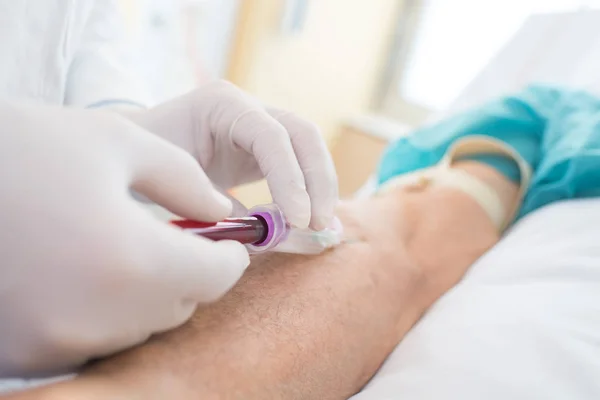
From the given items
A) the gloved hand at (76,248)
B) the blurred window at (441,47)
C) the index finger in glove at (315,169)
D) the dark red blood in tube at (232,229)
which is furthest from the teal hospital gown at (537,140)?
the blurred window at (441,47)

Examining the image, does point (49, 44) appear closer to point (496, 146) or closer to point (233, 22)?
point (496, 146)

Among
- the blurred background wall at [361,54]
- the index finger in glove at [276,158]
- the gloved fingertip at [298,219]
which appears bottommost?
the blurred background wall at [361,54]

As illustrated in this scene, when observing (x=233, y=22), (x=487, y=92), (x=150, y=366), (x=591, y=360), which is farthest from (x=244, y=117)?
(x=233, y=22)

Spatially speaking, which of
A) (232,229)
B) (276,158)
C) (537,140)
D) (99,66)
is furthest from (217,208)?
(537,140)

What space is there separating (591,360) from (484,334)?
10 cm

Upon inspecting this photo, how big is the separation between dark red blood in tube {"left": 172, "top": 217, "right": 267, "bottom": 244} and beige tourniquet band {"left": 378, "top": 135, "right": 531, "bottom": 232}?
0.53 meters

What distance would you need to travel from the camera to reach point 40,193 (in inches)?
14.4

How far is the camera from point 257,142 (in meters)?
0.66

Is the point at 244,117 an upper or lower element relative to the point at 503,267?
upper

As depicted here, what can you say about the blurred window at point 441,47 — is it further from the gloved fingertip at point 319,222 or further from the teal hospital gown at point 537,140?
the gloved fingertip at point 319,222

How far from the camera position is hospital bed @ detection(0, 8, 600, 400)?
48 cm

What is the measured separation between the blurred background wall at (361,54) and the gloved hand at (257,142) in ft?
3.27

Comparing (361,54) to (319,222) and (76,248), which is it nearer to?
(319,222)

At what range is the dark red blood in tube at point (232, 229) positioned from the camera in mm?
525
